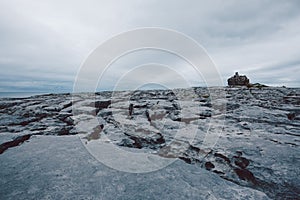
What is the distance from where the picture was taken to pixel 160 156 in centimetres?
311

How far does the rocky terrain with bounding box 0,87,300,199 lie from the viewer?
6.87 ft

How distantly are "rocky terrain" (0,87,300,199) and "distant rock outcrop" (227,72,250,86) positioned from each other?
12.8 meters

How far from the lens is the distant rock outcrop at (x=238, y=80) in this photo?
1698cm

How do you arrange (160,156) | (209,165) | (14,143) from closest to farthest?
(209,165), (160,156), (14,143)

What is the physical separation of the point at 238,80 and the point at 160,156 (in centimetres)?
1670

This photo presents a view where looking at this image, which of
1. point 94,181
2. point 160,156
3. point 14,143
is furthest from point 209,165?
point 14,143

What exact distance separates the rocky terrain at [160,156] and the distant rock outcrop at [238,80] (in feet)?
42.0

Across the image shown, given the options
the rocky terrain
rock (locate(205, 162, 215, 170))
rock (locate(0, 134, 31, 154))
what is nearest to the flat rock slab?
the rocky terrain

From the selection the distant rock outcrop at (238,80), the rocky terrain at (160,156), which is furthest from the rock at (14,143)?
the distant rock outcrop at (238,80)

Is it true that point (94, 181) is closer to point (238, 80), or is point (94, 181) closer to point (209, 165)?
point (209, 165)

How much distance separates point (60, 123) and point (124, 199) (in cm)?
377

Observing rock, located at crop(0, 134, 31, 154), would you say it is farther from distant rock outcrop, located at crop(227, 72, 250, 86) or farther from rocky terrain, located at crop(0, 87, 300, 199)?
distant rock outcrop, located at crop(227, 72, 250, 86)

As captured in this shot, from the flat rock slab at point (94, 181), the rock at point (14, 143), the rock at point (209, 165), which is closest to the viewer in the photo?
the flat rock slab at point (94, 181)

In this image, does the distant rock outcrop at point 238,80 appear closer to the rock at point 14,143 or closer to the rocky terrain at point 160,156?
the rocky terrain at point 160,156
